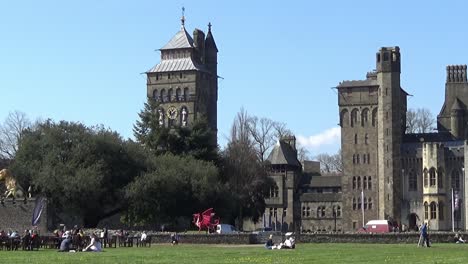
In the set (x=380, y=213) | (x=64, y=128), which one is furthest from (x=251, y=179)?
(x=64, y=128)

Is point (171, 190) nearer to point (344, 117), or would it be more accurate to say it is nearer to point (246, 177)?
point (246, 177)

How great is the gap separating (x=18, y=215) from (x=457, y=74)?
67531mm

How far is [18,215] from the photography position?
215 ft

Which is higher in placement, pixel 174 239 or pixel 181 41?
pixel 181 41

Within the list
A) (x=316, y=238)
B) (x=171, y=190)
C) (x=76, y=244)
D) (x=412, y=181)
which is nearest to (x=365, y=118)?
(x=412, y=181)

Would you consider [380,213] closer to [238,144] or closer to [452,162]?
[452,162]

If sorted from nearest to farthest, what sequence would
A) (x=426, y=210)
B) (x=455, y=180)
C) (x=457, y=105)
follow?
(x=426, y=210), (x=455, y=180), (x=457, y=105)

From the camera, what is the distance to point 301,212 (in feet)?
401

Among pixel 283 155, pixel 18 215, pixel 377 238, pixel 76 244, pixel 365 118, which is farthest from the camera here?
pixel 283 155

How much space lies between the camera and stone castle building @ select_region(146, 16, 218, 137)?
125188mm

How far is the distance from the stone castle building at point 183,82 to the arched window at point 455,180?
30.3 m

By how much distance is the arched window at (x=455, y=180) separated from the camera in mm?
107625

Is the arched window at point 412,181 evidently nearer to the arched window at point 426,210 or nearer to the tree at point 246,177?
the arched window at point 426,210

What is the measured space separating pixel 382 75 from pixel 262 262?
265 feet
